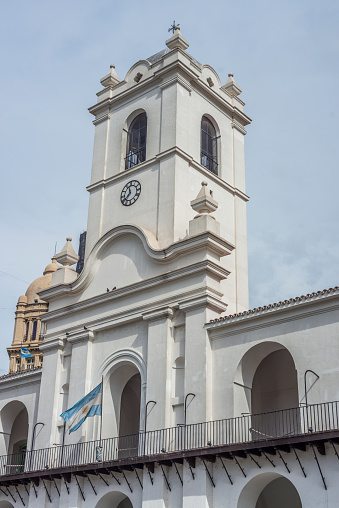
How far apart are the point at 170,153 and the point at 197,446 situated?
1233cm

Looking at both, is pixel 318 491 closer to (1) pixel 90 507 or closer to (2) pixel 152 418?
(2) pixel 152 418

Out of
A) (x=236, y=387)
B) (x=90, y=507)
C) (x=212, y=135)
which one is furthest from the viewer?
(x=212, y=135)

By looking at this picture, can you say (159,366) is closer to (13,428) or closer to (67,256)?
(67,256)

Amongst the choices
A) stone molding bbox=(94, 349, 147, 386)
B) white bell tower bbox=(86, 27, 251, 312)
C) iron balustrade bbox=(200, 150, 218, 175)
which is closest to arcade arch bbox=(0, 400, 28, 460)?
stone molding bbox=(94, 349, 147, 386)

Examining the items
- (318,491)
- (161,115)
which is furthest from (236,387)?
(161,115)

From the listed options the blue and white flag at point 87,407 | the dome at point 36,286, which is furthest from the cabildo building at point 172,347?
the dome at point 36,286

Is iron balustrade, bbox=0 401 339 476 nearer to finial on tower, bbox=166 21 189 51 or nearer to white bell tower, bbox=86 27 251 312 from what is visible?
white bell tower, bbox=86 27 251 312

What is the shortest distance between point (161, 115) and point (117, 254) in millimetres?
6593

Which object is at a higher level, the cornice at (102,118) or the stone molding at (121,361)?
the cornice at (102,118)

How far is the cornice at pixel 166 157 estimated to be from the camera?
30.0m

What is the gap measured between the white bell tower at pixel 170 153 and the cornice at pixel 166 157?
1.8 inches

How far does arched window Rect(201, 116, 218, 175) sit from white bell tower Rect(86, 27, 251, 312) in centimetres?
5

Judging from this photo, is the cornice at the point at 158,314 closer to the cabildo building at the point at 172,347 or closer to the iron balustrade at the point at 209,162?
the cabildo building at the point at 172,347

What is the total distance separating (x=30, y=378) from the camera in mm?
31656
